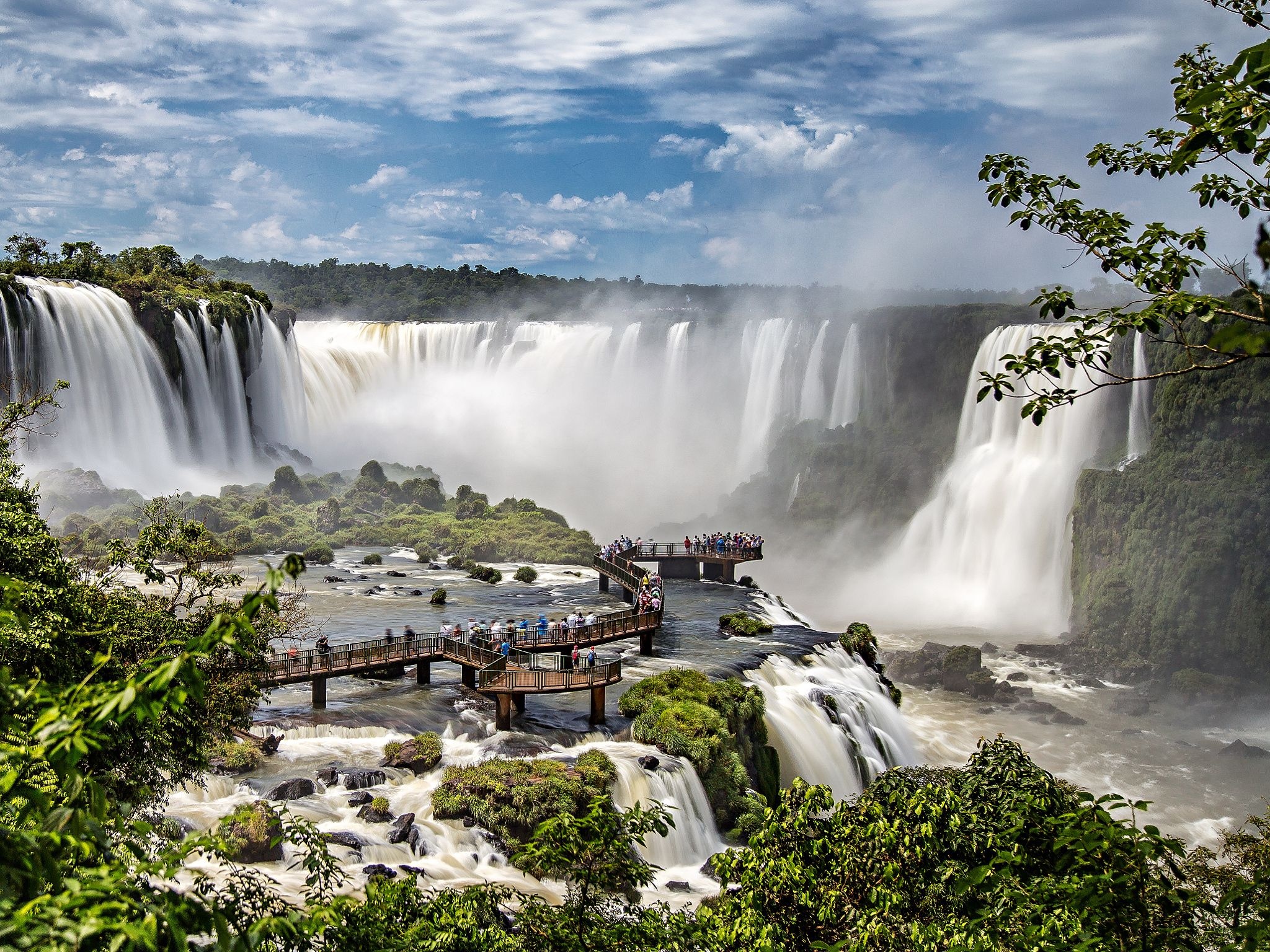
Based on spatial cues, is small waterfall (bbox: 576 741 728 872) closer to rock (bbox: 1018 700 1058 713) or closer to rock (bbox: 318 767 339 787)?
rock (bbox: 318 767 339 787)

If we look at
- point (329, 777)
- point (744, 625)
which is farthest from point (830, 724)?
point (329, 777)

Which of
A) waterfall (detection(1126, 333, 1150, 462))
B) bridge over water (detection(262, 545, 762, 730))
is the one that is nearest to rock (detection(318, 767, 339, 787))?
bridge over water (detection(262, 545, 762, 730))

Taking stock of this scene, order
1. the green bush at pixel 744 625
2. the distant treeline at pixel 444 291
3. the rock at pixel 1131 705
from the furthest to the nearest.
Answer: the distant treeline at pixel 444 291
the rock at pixel 1131 705
the green bush at pixel 744 625

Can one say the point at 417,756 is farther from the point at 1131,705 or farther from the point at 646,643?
the point at 1131,705

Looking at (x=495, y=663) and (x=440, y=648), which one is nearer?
(x=495, y=663)

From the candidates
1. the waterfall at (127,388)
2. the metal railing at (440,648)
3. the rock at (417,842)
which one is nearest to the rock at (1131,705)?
the metal railing at (440,648)

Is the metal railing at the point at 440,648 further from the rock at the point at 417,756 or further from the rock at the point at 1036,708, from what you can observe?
the rock at the point at 1036,708
